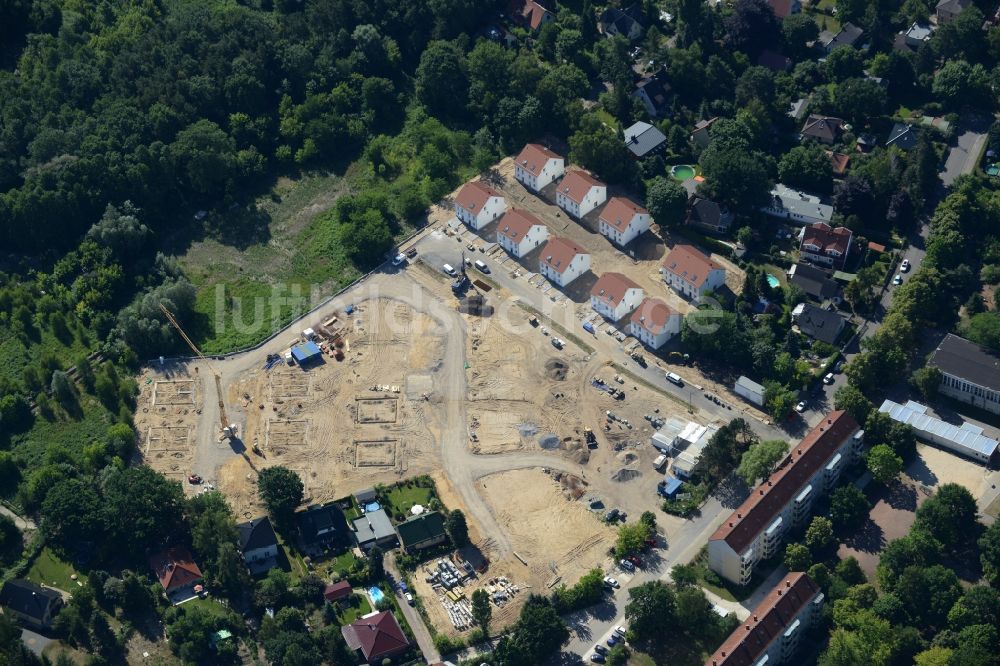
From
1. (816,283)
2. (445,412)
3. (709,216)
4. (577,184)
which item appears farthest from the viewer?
(577,184)

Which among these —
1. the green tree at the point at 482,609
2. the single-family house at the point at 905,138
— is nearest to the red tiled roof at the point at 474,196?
the single-family house at the point at 905,138

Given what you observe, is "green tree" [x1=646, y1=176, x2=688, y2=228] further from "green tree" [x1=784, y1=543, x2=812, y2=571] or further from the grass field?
the grass field

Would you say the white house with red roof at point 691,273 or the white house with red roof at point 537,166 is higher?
the white house with red roof at point 537,166

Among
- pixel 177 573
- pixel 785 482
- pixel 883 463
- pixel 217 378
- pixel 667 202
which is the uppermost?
pixel 667 202

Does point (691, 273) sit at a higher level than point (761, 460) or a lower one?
higher

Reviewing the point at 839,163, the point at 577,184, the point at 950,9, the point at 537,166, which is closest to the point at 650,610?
the point at 577,184

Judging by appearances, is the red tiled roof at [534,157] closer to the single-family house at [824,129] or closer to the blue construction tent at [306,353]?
the single-family house at [824,129]

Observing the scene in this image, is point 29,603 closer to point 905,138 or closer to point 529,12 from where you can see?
point 529,12
